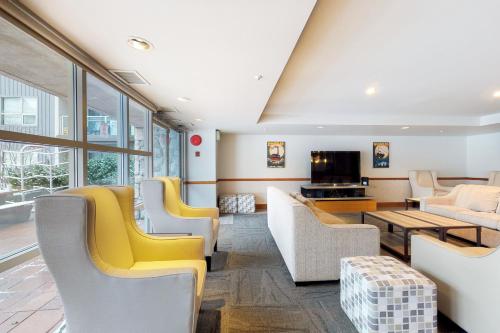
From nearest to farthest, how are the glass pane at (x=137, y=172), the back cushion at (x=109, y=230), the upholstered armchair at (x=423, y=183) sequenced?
the back cushion at (x=109, y=230) → the glass pane at (x=137, y=172) → the upholstered armchair at (x=423, y=183)

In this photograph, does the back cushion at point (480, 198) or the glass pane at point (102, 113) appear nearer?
the glass pane at point (102, 113)

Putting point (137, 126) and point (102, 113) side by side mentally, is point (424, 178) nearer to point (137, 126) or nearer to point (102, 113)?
point (137, 126)

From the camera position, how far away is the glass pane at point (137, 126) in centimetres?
296

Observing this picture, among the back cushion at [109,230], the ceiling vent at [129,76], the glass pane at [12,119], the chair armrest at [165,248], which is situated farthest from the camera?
the ceiling vent at [129,76]

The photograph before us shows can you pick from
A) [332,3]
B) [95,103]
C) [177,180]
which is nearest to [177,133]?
[177,180]

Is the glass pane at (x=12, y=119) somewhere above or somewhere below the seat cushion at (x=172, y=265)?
above

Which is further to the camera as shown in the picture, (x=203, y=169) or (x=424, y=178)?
(x=424, y=178)

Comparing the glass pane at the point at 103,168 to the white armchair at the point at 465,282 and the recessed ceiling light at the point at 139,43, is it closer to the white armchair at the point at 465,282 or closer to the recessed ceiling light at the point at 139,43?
the recessed ceiling light at the point at 139,43

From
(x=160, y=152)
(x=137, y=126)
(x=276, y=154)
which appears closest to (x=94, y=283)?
(x=137, y=126)

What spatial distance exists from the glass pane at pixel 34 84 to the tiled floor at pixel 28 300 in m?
0.88

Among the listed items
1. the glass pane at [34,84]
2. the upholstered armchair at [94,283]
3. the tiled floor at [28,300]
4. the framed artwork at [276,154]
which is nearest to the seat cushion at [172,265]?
the upholstered armchair at [94,283]

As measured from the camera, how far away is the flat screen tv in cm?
613

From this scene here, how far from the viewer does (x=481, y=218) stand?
326 centimetres

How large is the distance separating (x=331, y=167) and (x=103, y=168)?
5149mm
